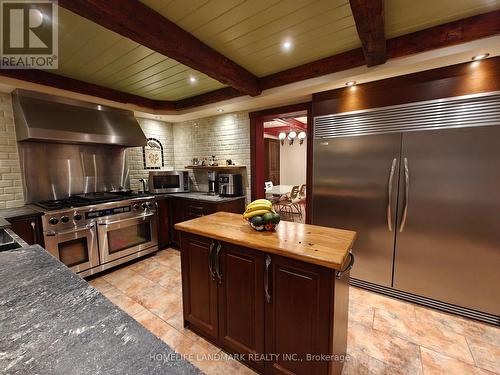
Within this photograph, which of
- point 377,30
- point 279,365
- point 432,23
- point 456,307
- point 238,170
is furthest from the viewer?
point 238,170

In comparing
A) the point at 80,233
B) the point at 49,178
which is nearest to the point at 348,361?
the point at 80,233

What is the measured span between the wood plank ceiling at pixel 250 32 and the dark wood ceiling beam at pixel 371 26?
0.58ft

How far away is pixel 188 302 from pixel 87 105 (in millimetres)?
3075

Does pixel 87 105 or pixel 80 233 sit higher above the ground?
pixel 87 105

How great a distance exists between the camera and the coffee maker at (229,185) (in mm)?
3590

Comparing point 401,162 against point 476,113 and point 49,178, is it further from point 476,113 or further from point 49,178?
point 49,178

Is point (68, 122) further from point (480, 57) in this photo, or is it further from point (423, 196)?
point (480, 57)

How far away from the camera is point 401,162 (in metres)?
2.28

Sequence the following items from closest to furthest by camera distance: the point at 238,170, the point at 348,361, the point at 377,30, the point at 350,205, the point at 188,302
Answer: the point at 377,30
the point at 348,361
the point at 188,302
the point at 350,205
the point at 238,170

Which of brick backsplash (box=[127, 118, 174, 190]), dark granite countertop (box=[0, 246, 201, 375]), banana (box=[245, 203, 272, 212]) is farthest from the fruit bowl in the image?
brick backsplash (box=[127, 118, 174, 190])

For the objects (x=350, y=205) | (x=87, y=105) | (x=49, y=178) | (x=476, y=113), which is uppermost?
(x=87, y=105)

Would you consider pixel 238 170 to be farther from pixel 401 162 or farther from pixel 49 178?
pixel 49 178

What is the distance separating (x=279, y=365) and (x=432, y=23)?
9.27ft

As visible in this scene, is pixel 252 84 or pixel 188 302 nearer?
pixel 188 302
